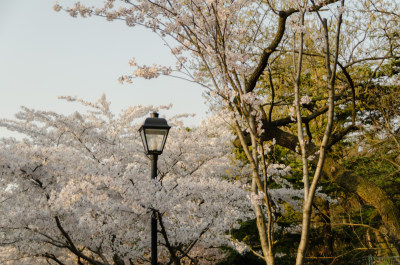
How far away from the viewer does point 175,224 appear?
25.4 feet

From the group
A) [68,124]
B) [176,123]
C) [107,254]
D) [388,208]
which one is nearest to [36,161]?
[107,254]

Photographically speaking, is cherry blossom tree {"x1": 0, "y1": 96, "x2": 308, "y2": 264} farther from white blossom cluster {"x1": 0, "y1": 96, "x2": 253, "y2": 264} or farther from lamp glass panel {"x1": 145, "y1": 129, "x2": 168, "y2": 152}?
lamp glass panel {"x1": 145, "y1": 129, "x2": 168, "y2": 152}

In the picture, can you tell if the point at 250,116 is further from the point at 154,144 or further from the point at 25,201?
the point at 25,201

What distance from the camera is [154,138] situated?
608 centimetres

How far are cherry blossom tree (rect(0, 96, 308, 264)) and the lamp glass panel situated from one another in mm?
569

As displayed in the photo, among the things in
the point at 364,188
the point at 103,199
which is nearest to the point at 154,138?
the point at 103,199

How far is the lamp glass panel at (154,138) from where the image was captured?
19.9ft

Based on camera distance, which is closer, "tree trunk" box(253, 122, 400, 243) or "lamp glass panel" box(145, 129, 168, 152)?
"lamp glass panel" box(145, 129, 168, 152)

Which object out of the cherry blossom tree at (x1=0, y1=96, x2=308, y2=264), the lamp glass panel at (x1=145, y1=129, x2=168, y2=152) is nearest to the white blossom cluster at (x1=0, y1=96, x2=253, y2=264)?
the cherry blossom tree at (x1=0, y1=96, x2=308, y2=264)

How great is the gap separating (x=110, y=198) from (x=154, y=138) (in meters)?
1.45

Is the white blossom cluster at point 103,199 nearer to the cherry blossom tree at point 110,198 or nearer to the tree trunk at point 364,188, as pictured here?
the cherry blossom tree at point 110,198

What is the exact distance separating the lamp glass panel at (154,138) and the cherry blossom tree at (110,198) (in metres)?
0.57

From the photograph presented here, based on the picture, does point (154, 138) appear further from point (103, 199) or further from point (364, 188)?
point (364, 188)

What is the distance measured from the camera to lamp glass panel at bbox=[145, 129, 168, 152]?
606cm
